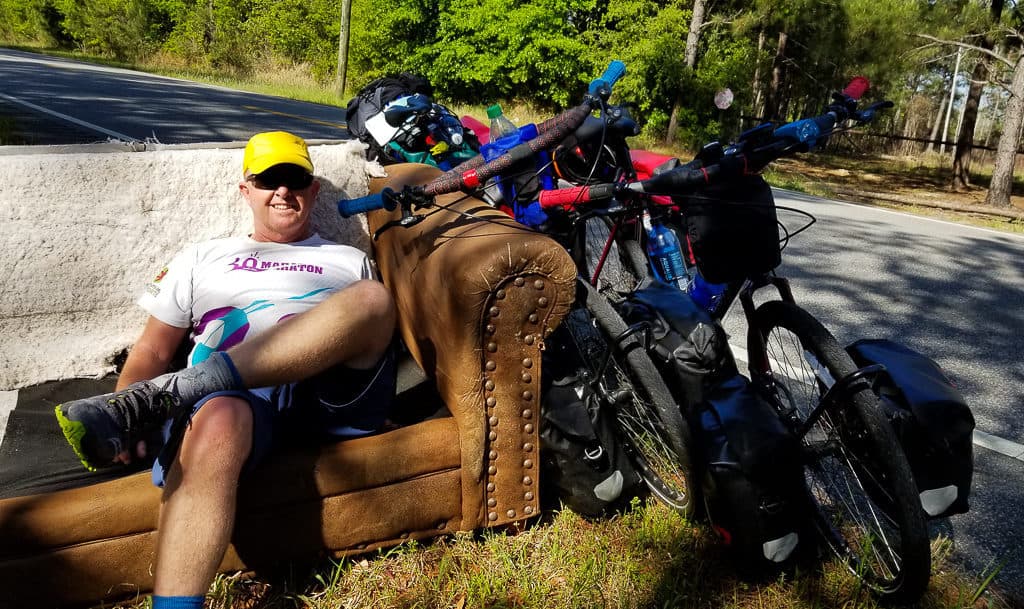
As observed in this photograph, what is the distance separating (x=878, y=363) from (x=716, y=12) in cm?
2407

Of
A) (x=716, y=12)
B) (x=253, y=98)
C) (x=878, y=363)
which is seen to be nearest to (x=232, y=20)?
(x=253, y=98)

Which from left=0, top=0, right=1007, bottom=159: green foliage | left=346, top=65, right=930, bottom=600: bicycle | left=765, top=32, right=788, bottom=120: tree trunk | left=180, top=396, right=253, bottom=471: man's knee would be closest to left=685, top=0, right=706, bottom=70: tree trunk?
left=0, top=0, right=1007, bottom=159: green foliage

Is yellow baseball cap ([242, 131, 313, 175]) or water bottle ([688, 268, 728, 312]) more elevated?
yellow baseball cap ([242, 131, 313, 175])

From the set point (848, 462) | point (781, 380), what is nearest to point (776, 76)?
point (781, 380)

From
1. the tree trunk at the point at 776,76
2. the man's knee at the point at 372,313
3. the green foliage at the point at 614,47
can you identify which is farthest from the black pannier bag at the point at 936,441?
the tree trunk at the point at 776,76

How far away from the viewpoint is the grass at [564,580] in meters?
2.12

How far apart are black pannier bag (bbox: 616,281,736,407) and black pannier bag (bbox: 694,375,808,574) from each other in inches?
6.7

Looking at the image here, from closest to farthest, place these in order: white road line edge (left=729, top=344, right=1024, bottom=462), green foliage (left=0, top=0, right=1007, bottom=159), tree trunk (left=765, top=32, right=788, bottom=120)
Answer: white road line edge (left=729, top=344, right=1024, bottom=462) < green foliage (left=0, top=0, right=1007, bottom=159) < tree trunk (left=765, top=32, right=788, bottom=120)

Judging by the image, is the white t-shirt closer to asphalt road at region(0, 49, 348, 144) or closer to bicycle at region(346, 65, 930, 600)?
bicycle at region(346, 65, 930, 600)

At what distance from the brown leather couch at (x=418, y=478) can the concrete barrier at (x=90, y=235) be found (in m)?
1.15

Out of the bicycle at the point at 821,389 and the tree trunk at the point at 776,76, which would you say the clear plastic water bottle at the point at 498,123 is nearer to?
the bicycle at the point at 821,389

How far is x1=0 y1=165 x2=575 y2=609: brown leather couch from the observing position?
6.12 feet

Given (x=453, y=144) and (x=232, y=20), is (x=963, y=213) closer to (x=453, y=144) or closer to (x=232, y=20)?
(x=453, y=144)

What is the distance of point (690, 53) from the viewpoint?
19.9 m
